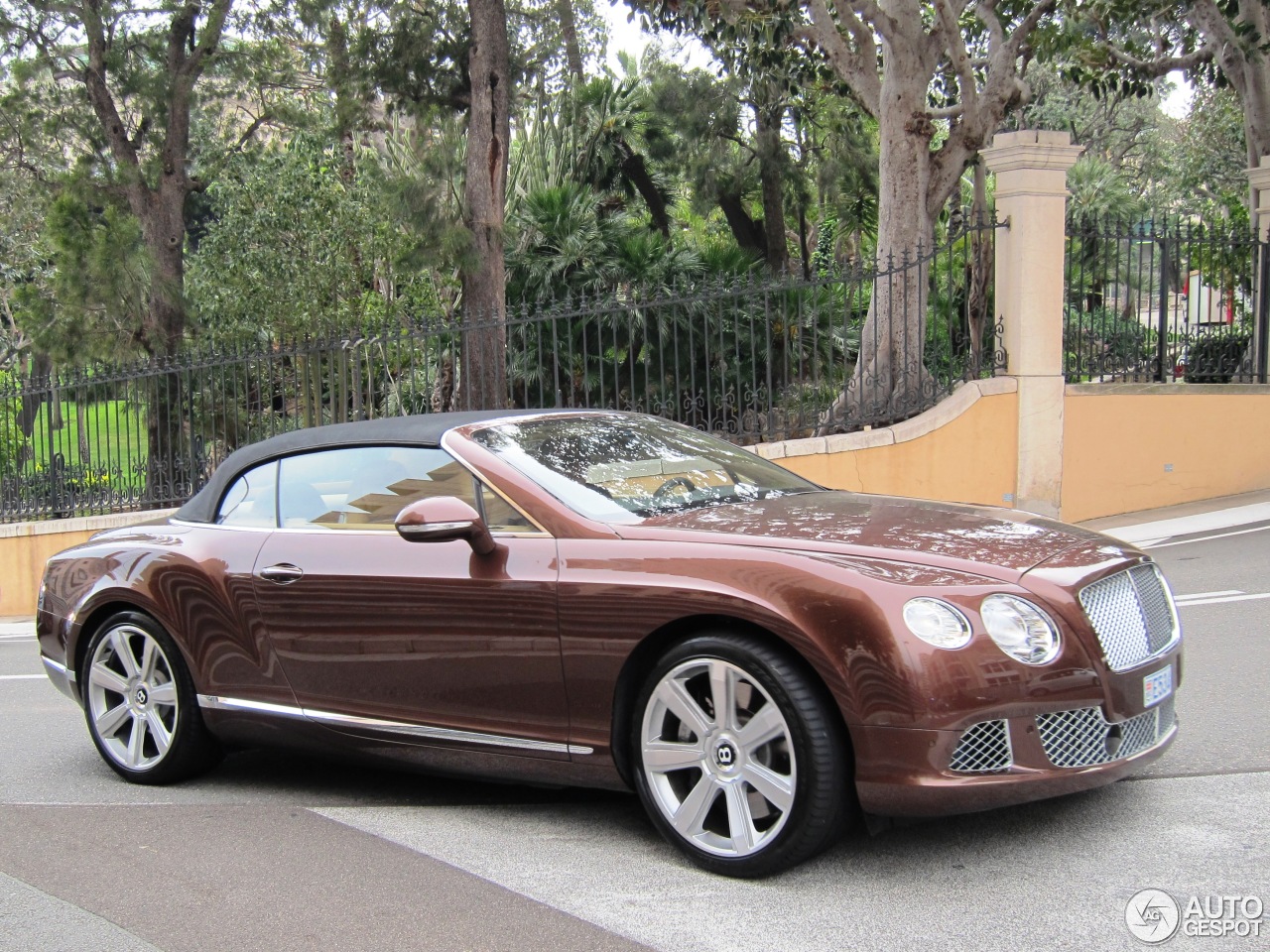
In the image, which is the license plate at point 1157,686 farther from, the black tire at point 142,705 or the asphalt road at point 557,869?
the black tire at point 142,705

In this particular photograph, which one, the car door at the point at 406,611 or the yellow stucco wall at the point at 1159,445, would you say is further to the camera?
the yellow stucco wall at the point at 1159,445

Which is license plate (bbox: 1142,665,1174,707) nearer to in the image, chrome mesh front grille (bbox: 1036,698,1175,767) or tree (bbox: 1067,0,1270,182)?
chrome mesh front grille (bbox: 1036,698,1175,767)

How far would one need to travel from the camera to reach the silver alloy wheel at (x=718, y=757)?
3.99 m

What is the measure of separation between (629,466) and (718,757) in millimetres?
1344

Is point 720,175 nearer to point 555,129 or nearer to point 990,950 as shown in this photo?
point 555,129

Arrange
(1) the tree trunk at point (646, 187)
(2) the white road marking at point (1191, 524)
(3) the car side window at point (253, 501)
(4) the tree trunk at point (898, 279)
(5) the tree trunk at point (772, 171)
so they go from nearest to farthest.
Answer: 1. (3) the car side window at point (253, 501)
2. (2) the white road marking at point (1191, 524)
3. (4) the tree trunk at point (898, 279)
4. (5) the tree trunk at point (772, 171)
5. (1) the tree trunk at point (646, 187)

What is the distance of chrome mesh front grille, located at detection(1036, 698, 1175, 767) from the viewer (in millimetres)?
3869

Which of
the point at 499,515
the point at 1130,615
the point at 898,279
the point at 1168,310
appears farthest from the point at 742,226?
the point at 1130,615

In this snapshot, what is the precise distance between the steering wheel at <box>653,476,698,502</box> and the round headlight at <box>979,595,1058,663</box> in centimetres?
140

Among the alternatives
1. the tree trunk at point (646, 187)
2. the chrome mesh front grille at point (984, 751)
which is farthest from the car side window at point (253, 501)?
the tree trunk at point (646, 187)

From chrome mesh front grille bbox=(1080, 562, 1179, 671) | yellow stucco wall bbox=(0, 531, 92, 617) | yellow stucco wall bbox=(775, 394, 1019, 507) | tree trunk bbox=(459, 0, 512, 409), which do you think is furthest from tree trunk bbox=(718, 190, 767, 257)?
chrome mesh front grille bbox=(1080, 562, 1179, 671)

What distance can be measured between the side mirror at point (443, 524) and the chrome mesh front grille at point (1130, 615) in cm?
195

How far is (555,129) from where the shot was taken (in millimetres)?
24797

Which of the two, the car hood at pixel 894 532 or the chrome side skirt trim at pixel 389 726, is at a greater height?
the car hood at pixel 894 532
